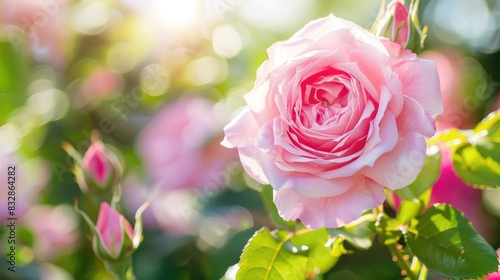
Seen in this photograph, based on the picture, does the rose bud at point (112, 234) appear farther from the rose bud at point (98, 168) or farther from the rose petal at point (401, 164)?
the rose petal at point (401, 164)

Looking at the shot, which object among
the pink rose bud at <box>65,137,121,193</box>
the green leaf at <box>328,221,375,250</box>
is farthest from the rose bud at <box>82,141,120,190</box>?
the green leaf at <box>328,221,375,250</box>

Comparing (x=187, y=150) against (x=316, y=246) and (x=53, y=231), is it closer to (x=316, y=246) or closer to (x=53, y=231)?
(x=53, y=231)

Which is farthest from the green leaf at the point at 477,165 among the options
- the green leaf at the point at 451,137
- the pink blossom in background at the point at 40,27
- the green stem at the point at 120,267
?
the pink blossom in background at the point at 40,27

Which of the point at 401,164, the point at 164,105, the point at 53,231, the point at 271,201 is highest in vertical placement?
the point at 401,164

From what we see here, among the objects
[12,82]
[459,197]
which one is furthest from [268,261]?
[12,82]

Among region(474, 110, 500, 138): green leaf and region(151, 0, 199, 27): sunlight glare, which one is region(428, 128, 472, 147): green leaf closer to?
region(474, 110, 500, 138): green leaf

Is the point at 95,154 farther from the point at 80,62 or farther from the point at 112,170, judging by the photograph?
the point at 80,62
